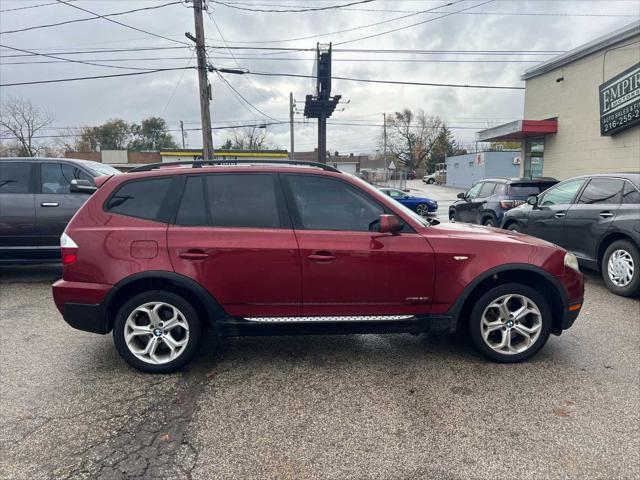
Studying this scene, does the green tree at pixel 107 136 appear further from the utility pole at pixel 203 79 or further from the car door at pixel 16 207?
the car door at pixel 16 207

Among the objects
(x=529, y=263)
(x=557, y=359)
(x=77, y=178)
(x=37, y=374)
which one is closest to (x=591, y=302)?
(x=557, y=359)

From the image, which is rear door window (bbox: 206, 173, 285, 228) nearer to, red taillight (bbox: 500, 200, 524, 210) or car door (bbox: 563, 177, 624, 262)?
car door (bbox: 563, 177, 624, 262)

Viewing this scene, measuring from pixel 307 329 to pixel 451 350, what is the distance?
1447 millimetres

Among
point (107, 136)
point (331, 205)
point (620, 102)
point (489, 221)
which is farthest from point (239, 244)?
point (107, 136)

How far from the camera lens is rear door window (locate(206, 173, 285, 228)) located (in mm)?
3557

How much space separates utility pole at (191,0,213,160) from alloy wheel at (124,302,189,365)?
48.1ft

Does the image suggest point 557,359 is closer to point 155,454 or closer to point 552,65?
point 155,454

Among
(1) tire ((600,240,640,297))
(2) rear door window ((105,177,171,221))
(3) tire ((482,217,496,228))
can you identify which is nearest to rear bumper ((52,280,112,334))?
(2) rear door window ((105,177,171,221))

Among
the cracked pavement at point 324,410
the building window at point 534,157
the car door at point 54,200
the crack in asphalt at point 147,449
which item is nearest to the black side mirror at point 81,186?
the car door at point 54,200

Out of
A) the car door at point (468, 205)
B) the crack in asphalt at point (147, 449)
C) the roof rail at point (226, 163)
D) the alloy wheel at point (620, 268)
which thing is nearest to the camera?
the crack in asphalt at point (147, 449)

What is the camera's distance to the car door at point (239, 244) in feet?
11.3

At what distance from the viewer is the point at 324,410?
9.94 ft

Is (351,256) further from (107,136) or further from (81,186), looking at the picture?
(107,136)

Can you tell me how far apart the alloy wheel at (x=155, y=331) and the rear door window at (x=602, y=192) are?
5.90 m
